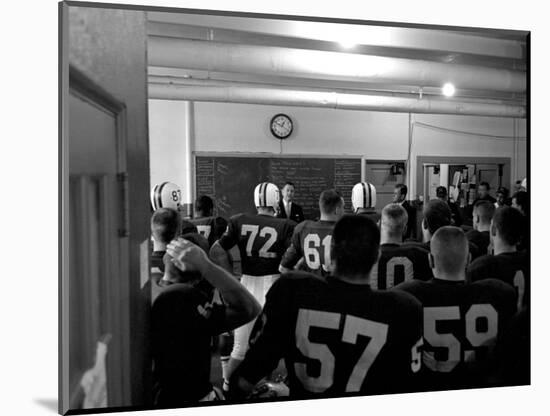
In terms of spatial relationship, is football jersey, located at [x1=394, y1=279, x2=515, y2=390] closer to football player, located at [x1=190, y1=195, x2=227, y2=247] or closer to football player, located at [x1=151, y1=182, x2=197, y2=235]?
football player, located at [x1=190, y1=195, x2=227, y2=247]

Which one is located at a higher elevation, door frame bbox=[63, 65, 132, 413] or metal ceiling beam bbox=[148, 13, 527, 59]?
metal ceiling beam bbox=[148, 13, 527, 59]

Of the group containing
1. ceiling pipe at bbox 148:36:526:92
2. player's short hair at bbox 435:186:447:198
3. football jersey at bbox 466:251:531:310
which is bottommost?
football jersey at bbox 466:251:531:310

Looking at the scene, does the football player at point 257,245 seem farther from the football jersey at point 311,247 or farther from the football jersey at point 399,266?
the football jersey at point 399,266

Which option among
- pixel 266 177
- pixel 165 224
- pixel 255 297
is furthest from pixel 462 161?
pixel 165 224

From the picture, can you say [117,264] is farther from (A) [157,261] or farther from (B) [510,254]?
(B) [510,254]

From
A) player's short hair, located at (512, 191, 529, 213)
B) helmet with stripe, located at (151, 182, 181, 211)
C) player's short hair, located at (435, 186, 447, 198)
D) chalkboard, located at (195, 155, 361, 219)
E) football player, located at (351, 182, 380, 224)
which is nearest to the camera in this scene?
helmet with stripe, located at (151, 182, 181, 211)

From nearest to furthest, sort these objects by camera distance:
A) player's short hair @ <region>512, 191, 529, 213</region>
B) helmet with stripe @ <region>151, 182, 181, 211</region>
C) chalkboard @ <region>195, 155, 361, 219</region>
→ 1. helmet with stripe @ <region>151, 182, 181, 211</region>
2. chalkboard @ <region>195, 155, 361, 219</region>
3. player's short hair @ <region>512, 191, 529, 213</region>

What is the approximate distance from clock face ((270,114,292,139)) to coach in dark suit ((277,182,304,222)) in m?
0.22

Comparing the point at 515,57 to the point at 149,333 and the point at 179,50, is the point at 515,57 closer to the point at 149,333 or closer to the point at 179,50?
the point at 179,50

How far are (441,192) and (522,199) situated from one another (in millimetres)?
432

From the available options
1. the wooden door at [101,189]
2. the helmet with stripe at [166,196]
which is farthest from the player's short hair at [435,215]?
the wooden door at [101,189]

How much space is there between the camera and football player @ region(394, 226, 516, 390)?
238 cm

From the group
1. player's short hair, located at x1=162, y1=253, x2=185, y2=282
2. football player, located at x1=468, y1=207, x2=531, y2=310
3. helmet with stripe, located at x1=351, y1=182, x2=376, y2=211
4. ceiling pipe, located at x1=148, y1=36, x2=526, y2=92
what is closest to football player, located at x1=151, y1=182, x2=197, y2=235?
player's short hair, located at x1=162, y1=253, x2=185, y2=282

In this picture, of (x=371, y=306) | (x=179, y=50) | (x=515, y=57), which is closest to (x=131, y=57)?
(x=179, y=50)
